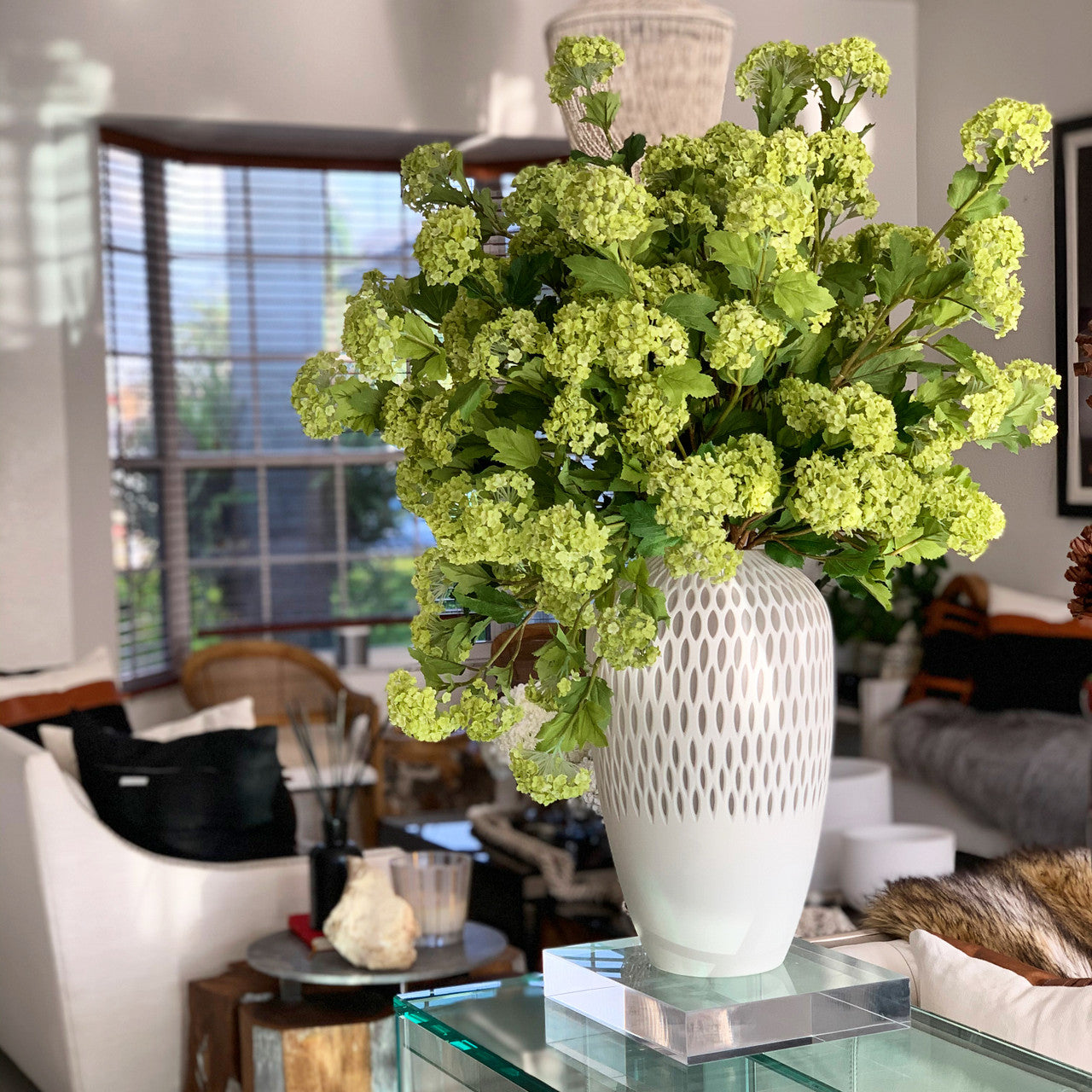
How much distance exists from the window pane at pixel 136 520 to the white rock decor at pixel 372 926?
3.18 m

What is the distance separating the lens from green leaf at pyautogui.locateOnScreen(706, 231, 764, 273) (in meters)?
1.05

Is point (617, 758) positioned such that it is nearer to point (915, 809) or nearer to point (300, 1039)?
point (300, 1039)

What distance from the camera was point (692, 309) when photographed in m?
1.08

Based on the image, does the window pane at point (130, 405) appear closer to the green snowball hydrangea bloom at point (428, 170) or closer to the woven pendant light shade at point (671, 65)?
the woven pendant light shade at point (671, 65)

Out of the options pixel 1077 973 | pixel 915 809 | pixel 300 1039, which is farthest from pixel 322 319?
pixel 1077 973

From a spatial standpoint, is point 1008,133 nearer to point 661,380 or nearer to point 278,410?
point 661,380

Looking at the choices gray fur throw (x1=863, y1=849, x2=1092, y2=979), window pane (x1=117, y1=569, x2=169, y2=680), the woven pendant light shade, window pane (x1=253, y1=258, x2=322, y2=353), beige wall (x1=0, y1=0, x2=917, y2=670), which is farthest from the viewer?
window pane (x1=253, y1=258, x2=322, y2=353)

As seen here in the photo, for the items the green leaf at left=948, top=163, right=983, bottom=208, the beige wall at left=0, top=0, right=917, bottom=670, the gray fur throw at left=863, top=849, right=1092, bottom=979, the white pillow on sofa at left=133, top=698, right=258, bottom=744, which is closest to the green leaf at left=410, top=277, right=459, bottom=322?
the green leaf at left=948, top=163, right=983, bottom=208

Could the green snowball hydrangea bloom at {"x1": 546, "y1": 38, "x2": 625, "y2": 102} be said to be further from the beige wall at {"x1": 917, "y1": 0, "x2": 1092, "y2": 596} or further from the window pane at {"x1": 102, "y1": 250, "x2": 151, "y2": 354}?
the window pane at {"x1": 102, "y1": 250, "x2": 151, "y2": 354}

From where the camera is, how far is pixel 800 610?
1224mm

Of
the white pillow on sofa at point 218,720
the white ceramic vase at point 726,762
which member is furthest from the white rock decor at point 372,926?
the white ceramic vase at point 726,762

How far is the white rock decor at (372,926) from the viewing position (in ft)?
9.21

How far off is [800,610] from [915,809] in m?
3.91

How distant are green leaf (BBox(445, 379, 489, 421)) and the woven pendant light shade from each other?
4.22ft
